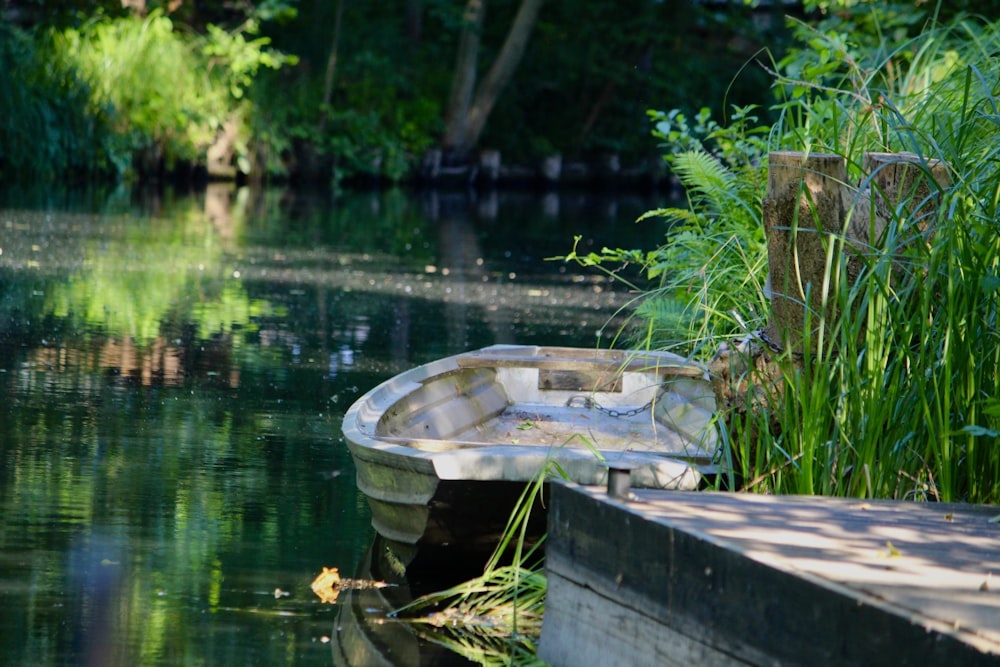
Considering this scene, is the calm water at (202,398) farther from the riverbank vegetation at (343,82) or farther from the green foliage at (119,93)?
the riverbank vegetation at (343,82)

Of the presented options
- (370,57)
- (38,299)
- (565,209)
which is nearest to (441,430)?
(38,299)

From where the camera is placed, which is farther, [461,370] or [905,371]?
[461,370]

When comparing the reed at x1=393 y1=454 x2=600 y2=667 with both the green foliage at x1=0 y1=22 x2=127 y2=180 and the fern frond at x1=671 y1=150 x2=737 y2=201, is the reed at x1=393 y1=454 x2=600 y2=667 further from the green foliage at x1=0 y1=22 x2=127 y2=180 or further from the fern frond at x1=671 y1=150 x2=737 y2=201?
the green foliage at x1=0 y1=22 x2=127 y2=180

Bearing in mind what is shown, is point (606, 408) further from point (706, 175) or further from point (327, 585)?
point (327, 585)

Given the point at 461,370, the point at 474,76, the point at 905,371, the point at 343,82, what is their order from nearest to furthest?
the point at 905,371, the point at 461,370, the point at 343,82, the point at 474,76

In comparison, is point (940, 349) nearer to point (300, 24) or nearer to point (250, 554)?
point (250, 554)

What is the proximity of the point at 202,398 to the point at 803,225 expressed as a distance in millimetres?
3906

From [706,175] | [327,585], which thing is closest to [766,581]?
Result: [327,585]

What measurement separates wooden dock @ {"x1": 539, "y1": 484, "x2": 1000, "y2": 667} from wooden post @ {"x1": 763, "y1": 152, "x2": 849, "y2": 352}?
0.64 meters

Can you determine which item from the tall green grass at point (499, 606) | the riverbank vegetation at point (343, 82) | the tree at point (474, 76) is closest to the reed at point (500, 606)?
the tall green grass at point (499, 606)

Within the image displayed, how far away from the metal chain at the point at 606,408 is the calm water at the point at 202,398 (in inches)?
38.4

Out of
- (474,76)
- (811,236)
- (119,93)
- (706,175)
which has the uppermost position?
(474,76)

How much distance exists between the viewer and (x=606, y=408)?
630cm

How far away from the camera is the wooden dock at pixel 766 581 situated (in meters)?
2.87
